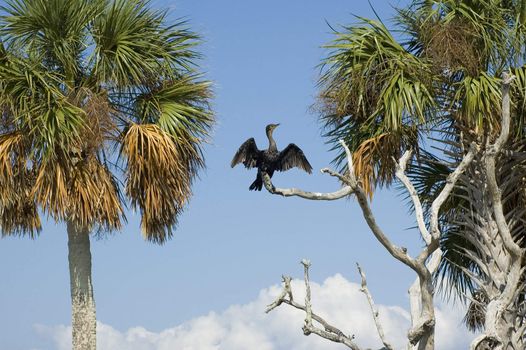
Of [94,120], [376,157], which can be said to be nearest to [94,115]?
[94,120]

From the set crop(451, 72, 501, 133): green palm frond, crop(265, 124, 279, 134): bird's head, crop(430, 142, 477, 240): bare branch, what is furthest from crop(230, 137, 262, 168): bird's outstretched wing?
crop(451, 72, 501, 133): green palm frond

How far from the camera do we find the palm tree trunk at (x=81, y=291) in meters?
16.1

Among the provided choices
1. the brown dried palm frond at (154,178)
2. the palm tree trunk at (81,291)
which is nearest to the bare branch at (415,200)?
the brown dried palm frond at (154,178)

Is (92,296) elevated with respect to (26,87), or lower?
lower

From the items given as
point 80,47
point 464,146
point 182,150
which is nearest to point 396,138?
point 464,146

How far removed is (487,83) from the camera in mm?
16203

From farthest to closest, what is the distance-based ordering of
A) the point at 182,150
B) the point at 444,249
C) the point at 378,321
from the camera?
the point at 444,249, the point at 182,150, the point at 378,321

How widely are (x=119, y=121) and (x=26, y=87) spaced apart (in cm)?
149

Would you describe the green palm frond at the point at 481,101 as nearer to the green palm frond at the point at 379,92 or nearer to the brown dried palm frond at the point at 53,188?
the green palm frond at the point at 379,92

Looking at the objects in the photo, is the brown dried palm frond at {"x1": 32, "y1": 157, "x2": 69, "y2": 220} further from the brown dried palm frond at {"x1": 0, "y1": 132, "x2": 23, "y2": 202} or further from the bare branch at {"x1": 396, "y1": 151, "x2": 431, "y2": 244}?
the bare branch at {"x1": 396, "y1": 151, "x2": 431, "y2": 244}

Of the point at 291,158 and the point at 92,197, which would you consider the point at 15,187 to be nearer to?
the point at 92,197

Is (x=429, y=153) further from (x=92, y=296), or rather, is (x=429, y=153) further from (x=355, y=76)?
(x=92, y=296)

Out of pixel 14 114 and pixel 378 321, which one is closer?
pixel 378 321

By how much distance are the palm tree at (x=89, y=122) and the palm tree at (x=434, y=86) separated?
2.40m
